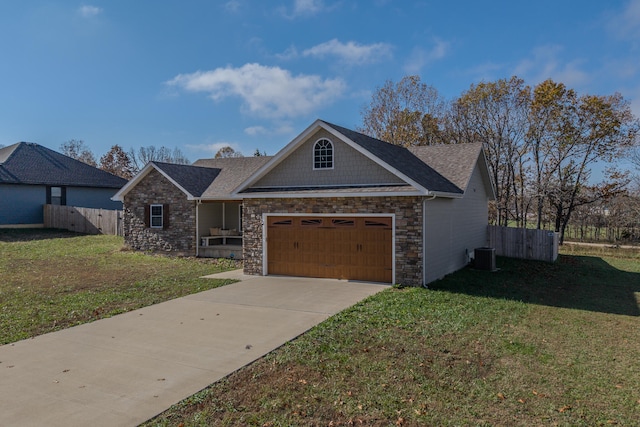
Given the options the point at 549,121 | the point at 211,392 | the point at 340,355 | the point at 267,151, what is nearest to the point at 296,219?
the point at 340,355

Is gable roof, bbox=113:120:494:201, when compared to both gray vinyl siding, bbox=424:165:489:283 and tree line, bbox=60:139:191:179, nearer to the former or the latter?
gray vinyl siding, bbox=424:165:489:283

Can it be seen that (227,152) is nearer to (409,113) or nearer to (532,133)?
(409,113)

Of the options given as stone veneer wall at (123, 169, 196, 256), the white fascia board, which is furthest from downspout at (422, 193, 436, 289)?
stone veneer wall at (123, 169, 196, 256)

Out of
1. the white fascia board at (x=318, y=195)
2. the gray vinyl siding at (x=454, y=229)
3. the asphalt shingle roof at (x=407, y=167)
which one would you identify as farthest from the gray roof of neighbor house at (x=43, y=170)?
the gray vinyl siding at (x=454, y=229)

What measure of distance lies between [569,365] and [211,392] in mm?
5275

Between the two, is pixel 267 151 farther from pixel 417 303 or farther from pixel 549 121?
pixel 417 303

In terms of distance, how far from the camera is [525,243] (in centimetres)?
1988

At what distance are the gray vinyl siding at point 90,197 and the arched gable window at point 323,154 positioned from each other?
2434 cm

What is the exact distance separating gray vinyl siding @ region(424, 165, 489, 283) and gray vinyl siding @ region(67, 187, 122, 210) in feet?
89.4

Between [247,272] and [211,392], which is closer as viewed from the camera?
[211,392]

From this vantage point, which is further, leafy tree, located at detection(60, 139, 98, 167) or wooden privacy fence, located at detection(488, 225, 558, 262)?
leafy tree, located at detection(60, 139, 98, 167)

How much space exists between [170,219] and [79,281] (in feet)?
22.8

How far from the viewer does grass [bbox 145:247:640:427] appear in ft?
16.1

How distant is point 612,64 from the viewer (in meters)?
24.8
